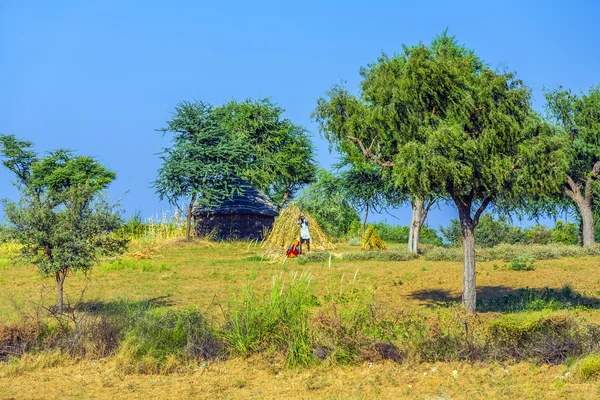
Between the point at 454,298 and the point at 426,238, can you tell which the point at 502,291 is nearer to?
the point at 454,298

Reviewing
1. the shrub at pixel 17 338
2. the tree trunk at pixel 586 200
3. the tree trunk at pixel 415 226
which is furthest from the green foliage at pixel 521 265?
the shrub at pixel 17 338

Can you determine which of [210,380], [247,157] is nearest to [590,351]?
[210,380]

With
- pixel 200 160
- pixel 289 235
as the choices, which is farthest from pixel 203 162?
pixel 289 235

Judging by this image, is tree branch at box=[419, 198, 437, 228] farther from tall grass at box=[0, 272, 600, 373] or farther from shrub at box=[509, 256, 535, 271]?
tall grass at box=[0, 272, 600, 373]

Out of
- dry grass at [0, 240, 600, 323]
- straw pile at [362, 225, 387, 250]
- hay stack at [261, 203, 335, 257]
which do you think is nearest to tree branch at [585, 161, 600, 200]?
dry grass at [0, 240, 600, 323]

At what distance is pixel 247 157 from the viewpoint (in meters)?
47.0

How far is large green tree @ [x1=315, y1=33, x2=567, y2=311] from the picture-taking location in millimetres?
15156

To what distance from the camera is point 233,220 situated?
43625 mm

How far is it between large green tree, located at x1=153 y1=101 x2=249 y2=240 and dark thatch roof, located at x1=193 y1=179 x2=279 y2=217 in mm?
455

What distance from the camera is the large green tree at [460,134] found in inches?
597

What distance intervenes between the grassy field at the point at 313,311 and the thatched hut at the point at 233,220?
23.4 ft

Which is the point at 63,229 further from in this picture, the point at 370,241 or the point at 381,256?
the point at 370,241

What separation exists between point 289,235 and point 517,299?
55.9 feet

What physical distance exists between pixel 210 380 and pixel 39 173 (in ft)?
171
